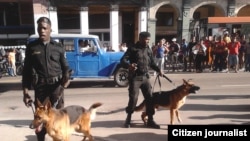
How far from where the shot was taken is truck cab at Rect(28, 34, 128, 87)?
12.5 metres

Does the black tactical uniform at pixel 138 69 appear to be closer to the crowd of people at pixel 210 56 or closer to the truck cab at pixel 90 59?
the truck cab at pixel 90 59

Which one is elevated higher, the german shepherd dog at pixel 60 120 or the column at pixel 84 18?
the column at pixel 84 18

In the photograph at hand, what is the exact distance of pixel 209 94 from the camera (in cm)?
1090

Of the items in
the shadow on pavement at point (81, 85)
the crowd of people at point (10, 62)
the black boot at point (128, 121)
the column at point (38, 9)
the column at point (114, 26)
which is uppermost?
the column at point (38, 9)

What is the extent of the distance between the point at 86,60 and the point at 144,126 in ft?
19.6

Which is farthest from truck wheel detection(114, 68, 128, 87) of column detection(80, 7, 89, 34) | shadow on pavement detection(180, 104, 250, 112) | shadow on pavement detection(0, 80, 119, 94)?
column detection(80, 7, 89, 34)

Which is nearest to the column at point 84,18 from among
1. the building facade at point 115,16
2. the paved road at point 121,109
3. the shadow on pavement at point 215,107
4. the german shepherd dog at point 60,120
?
the building facade at point 115,16

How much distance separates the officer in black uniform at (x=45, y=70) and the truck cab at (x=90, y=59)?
728cm

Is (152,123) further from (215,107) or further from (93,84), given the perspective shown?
(93,84)

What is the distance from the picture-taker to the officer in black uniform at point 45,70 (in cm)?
497

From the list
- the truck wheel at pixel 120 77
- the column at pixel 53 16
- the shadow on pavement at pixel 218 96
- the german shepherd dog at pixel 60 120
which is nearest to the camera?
the german shepherd dog at pixel 60 120

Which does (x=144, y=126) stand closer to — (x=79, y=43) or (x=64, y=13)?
(x=79, y=43)

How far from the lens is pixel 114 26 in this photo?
2425cm

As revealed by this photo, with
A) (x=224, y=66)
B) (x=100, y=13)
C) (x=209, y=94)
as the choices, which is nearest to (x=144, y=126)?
(x=209, y=94)
